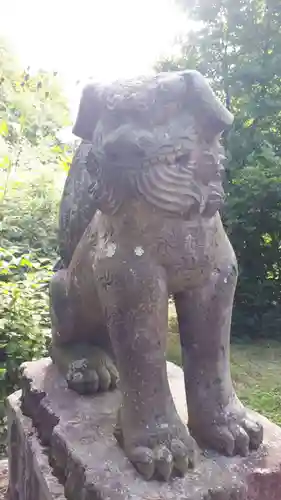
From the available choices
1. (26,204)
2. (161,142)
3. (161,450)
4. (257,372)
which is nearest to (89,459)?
(161,450)

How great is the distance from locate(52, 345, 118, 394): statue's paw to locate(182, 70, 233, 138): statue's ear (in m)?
0.55

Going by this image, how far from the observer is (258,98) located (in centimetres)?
351

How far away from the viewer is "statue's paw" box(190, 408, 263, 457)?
3.26ft

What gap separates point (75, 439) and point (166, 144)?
55 cm

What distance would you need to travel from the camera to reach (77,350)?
1235mm

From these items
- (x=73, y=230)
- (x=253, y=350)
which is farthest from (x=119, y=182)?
(x=253, y=350)

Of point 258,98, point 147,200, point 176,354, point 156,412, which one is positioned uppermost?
point 258,98

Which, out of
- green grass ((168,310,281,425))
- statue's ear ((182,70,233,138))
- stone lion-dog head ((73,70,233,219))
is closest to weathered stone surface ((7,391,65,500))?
stone lion-dog head ((73,70,233,219))

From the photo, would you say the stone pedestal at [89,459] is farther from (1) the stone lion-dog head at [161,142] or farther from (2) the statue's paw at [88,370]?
(1) the stone lion-dog head at [161,142]

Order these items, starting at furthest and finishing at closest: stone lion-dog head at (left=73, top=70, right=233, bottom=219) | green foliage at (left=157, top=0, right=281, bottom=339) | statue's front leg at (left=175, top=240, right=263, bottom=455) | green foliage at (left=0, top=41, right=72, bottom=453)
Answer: green foliage at (left=157, top=0, right=281, bottom=339), green foliage at (left=0, top=41, right=72, bottom=453), statue's front leg at (left=175, top=240, right=263, bottom=455), stone lion-dog head at (left=73, top=70, right=233, bottom=219)

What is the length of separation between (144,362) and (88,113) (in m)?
0.39

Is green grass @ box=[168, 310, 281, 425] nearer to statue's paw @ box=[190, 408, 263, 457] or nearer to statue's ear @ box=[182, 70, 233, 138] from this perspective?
statue's paw @ box=[190, 408, 263, 457]

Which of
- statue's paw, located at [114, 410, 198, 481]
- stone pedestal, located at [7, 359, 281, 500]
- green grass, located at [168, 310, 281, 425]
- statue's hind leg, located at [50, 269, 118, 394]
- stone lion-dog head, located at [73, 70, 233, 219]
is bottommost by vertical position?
green grass, located at [168, 310, 281, 425]

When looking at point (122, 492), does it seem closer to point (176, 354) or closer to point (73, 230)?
point (73, 230)
